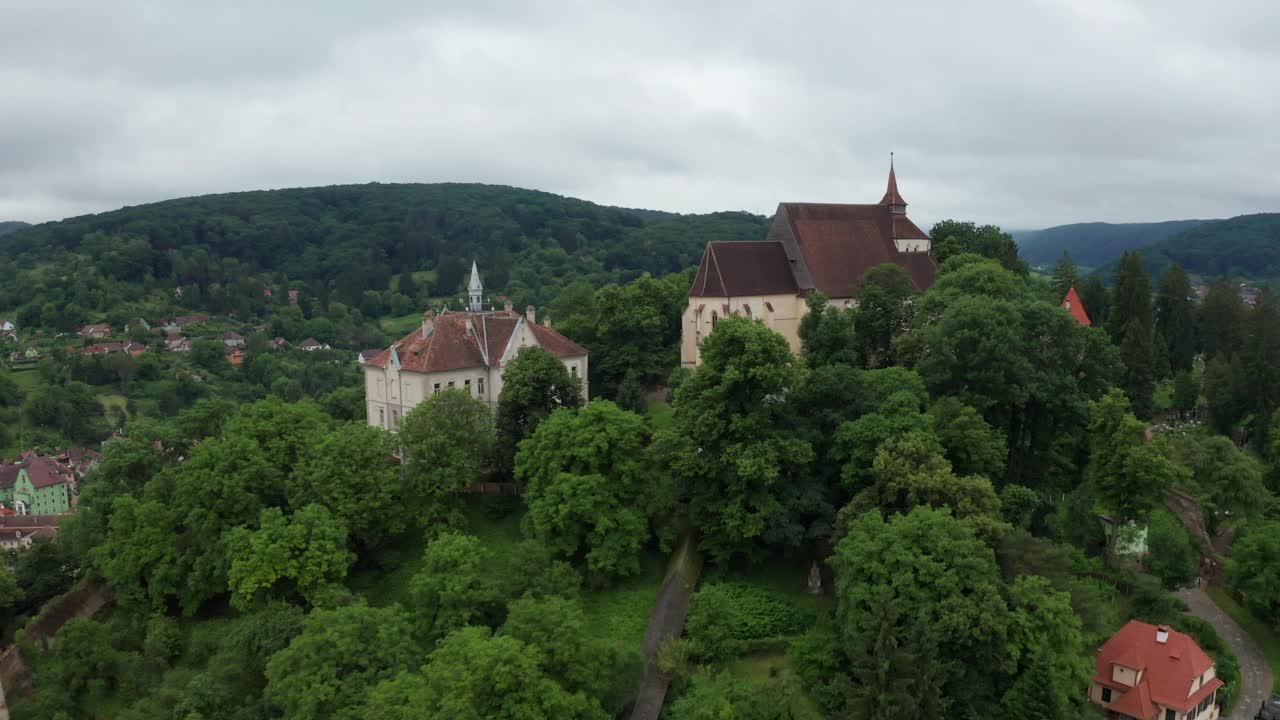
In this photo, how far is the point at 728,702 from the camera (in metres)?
24.4

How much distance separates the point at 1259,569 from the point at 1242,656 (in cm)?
344

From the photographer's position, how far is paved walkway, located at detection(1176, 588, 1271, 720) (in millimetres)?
31703

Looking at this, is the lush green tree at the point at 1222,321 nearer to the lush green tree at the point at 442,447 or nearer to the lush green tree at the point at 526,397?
the lush green tree at the point at 526,397

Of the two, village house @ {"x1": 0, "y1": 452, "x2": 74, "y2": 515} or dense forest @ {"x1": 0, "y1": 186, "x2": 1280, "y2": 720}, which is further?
village house @ {"x1": 0, "y1": 452, "x2": 74, "y2": 515}

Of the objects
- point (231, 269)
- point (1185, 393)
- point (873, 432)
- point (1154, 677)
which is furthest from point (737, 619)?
point (231, 269)

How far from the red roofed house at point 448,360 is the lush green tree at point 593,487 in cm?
886

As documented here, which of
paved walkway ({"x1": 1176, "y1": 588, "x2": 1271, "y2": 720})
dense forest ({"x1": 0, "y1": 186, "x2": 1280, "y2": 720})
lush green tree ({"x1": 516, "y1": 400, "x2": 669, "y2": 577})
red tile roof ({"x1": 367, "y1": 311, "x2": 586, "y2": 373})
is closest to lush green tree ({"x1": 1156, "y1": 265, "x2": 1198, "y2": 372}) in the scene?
dense forest ({"x1": 0, "y1": 186, "x2": 1280, "y2": 720})

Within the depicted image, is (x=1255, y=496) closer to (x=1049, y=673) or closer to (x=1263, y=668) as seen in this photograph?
(x=1263, y=668)

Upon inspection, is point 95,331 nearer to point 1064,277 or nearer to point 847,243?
point 847,243

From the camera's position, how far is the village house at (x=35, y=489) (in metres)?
82.1

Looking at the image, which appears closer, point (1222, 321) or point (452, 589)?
point (452, 589)

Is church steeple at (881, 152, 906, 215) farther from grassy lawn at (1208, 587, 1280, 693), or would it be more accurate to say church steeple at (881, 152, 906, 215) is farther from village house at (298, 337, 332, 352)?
village house at (298, 337, 332, 352)

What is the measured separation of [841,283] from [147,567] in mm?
40050

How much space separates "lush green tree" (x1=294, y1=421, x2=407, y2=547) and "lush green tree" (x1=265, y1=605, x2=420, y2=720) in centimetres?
689
